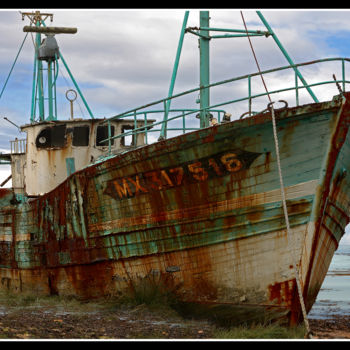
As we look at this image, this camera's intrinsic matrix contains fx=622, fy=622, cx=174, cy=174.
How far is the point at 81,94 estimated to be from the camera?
17.5 meters

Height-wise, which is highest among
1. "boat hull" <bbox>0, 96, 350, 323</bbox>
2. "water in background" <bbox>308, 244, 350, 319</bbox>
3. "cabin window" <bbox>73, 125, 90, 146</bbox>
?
"cabin window" <bbox>73, 125, 90, 146</bbox>

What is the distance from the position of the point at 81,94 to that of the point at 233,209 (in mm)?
8292

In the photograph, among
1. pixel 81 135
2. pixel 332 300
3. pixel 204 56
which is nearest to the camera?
pixel 204 56

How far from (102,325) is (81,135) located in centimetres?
606

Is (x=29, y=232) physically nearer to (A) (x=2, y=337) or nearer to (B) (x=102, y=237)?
(B) (x=102, y=237)

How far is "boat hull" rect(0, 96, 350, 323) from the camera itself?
10.1m

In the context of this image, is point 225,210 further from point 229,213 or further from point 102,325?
point 102,325

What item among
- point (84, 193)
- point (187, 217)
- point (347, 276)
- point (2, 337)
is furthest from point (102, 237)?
point (347, 276)

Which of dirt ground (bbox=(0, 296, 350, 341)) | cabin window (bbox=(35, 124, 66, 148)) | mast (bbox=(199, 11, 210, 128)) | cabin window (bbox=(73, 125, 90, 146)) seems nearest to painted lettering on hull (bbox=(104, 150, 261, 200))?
dirt ground (bbox=(0, 296, 350, 341))

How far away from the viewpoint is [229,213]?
418 inches

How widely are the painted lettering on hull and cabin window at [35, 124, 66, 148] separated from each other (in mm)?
3509

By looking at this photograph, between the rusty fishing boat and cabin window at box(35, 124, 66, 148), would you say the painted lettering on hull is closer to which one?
the rusty fishing boat

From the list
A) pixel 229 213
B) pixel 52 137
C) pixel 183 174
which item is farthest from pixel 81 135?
pixel 229 213

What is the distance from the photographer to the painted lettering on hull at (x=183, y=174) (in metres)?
10.4
